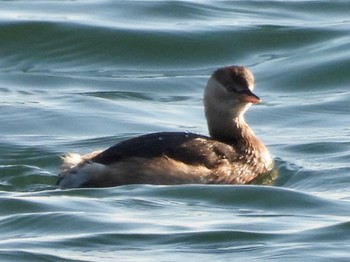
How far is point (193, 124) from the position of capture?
15109 millimetres

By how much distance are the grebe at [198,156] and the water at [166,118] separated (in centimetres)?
15

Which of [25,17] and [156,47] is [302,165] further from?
[25,17]

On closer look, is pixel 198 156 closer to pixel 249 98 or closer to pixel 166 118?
pixel 249 98

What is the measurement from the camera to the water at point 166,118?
1037cm

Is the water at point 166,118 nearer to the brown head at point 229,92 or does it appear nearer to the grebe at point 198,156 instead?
the grebe at point 198,156

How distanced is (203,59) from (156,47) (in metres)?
0.55

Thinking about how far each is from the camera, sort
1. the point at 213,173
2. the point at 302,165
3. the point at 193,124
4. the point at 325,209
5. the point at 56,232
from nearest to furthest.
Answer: the point at 56,232 < the point at 325,209 < the point at 213,173 < the point at 302,165 < the point at 193,124

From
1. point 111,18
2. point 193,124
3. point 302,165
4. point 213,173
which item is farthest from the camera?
point 111,18

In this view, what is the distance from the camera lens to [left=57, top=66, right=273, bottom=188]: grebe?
11828 mm

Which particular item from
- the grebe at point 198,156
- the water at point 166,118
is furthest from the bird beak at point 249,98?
the water at point 166,118

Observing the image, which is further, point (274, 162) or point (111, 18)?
point (111, 18)

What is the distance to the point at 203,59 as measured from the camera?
58.7 feet

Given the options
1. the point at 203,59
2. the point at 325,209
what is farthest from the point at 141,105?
the point at 325,209

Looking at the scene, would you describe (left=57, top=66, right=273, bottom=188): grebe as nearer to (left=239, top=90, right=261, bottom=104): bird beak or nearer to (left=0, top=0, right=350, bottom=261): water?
(left=239, top=90, right=261, bottom=104): bird beak
